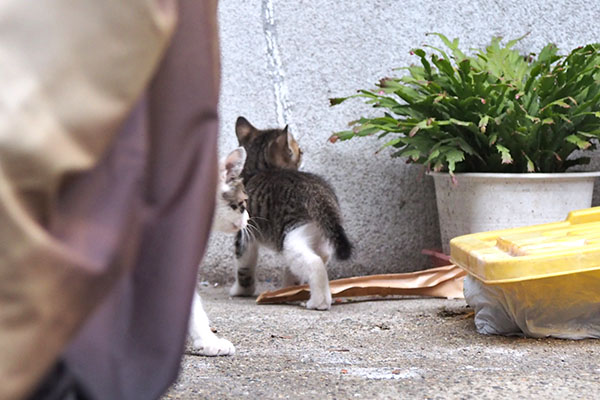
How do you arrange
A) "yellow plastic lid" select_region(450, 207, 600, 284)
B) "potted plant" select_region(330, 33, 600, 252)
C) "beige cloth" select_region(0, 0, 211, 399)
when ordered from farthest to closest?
"potted plant" select_region(330, 33, 600, 252), "yellow plastic lid" select_region(450, 207, 600, 284), "beige cloth" select_region(0, 0, 211, 399)

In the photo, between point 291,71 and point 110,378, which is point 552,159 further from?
point 110,378

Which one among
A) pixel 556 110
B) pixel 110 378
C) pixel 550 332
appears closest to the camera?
pixel 110 378

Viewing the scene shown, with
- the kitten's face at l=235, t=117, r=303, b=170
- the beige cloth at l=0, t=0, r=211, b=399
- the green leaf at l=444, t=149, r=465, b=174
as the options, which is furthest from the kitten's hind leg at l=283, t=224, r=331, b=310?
the beige cloth at l=0, t=0, r=211, b=399

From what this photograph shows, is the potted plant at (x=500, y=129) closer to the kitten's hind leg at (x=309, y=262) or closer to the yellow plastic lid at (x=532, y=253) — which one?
the kitten's hind leg at (x=309, y=262)

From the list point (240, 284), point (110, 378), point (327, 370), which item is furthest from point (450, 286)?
point (110, 378)

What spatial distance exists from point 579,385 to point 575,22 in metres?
2.19

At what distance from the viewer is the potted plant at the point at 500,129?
2.52 m

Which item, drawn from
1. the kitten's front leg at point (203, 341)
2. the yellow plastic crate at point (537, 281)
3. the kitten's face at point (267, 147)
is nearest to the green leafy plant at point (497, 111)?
the kitten's face at point (267, 147)

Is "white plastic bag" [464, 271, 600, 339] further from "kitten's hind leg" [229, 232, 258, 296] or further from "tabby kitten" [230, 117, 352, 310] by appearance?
"kitten's hind leg" [229, 232, 258, 296]

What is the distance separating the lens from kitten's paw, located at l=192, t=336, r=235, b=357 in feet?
5.45

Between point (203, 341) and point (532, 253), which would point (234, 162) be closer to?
point (203, 341)

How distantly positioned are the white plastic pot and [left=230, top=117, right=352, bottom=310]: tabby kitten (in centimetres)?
51

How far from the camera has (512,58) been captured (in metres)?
2.80

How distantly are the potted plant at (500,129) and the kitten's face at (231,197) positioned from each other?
653 mm
